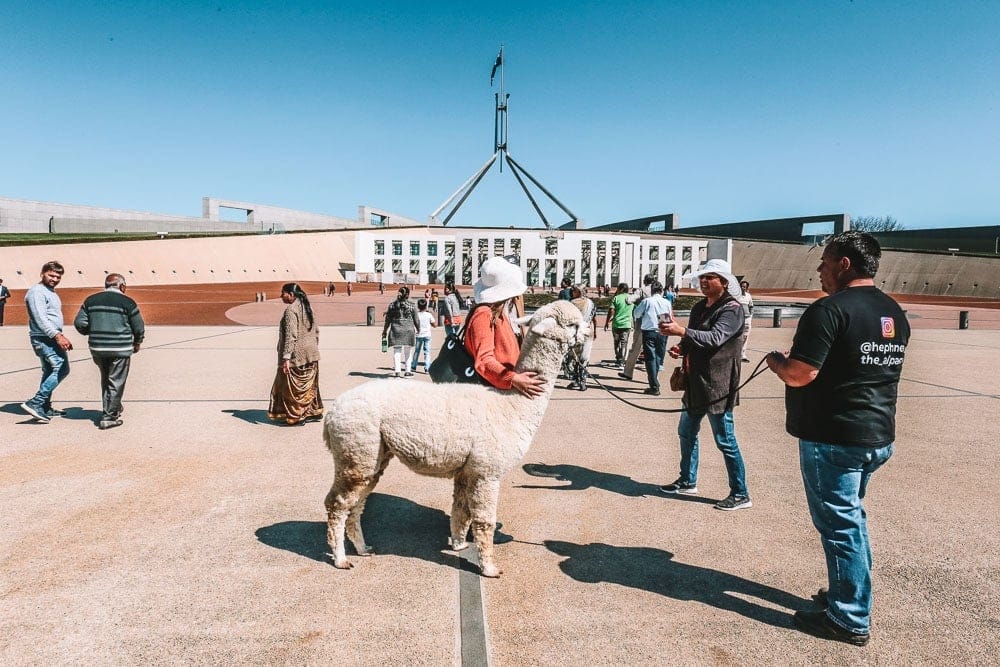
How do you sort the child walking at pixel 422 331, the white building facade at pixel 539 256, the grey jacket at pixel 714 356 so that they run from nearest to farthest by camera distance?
the grey jacket at pixel 714 356, the child walking at pixel 422 331, the white building facade at pixel 539 256

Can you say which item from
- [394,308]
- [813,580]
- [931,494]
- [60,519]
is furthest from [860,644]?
[394,308]

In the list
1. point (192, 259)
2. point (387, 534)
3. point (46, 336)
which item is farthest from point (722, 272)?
point (192, 259)

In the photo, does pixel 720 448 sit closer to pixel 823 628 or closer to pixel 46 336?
pixel 823 628

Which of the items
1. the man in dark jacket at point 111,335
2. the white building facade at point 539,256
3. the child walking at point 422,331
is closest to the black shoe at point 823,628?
the man in dark jacket at point 111,335

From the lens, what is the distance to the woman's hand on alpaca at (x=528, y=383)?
350 cm

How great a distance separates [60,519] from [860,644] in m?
5.36

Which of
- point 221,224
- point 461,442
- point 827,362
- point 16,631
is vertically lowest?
point 16,631

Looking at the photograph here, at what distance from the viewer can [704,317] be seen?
15.1 ft

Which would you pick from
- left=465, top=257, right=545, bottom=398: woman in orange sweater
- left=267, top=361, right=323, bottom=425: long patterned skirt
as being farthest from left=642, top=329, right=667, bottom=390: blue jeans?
left=465, top=257, right=545, bottom=398: woman in orange sweater

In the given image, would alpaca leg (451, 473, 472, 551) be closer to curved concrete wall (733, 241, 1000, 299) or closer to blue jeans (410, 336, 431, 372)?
blue jeans (410, 336, 431, 372)

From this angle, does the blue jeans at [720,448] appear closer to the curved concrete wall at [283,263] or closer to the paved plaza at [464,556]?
the paved plaza at [464,556]

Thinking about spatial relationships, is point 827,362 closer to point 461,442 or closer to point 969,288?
point 461,442

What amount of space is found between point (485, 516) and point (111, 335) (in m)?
5.69

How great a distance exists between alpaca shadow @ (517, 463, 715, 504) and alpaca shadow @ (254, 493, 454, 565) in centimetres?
106
